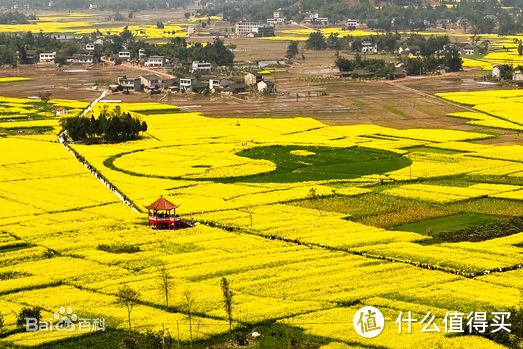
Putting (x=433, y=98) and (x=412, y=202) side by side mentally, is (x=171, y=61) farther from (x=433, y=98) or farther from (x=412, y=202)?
(x=412, y=202)

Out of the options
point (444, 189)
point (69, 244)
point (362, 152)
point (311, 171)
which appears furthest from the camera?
point (362, 152)

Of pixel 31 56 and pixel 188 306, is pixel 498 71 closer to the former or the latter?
pixel 31 56

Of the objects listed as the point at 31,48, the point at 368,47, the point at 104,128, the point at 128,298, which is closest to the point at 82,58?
the point at 31,48

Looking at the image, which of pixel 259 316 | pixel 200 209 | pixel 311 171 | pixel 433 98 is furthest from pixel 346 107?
pixel 259 316

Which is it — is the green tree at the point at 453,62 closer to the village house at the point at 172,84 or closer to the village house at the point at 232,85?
the village house at the point at 232,85

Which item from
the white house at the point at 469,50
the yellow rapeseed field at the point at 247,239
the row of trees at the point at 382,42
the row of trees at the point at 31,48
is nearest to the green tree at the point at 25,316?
the yellow rapeseed field at the point at 247,239

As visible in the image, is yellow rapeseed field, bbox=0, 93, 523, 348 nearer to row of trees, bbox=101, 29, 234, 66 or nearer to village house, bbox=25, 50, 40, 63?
row of trees, bbox=101, 29, 234, 66
